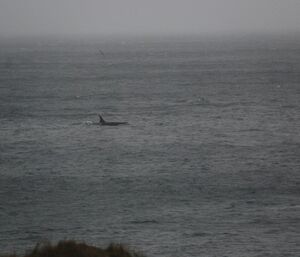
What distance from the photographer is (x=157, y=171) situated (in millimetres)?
64938

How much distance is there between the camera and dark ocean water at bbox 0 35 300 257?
1844 inches

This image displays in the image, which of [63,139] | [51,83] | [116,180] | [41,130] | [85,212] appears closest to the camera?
[85,212]

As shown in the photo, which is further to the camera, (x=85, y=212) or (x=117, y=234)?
(x=85, y=212)

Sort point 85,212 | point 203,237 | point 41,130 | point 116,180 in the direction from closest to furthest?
point 203,237 → point 85,212 → point 116,180 → point 41,130

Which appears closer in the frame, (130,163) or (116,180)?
(116,180)

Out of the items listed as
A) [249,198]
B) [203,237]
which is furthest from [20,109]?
[203,237]

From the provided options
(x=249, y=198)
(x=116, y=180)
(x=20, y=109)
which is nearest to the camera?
(x=249, y=198)

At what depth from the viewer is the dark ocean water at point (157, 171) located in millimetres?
46844

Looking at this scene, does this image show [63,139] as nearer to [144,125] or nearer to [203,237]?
[144,125]

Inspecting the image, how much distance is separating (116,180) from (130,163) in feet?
24.3

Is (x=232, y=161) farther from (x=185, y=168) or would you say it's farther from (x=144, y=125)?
(x=144, y=125)

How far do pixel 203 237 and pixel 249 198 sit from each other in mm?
9765

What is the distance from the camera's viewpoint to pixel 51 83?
15312cm

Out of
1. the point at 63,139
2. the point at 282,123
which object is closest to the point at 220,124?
the point at 282,123
